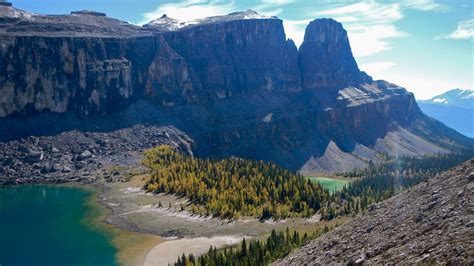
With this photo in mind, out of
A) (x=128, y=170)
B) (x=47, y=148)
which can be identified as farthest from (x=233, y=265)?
(x=47, y=148)

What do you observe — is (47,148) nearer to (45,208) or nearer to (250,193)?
(45,208)

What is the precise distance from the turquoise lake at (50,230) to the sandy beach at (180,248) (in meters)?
8.24

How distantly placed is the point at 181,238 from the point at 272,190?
132 feet

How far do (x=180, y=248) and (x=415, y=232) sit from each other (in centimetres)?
6473

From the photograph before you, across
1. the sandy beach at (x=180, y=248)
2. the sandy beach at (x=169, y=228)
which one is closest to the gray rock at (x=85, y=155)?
the sandy beach at (x=169, y=228)

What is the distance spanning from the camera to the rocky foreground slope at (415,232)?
1209 inches

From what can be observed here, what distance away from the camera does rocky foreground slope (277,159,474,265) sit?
3072 cm

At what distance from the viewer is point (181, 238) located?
336 ft

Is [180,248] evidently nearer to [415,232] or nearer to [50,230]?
[50,230]

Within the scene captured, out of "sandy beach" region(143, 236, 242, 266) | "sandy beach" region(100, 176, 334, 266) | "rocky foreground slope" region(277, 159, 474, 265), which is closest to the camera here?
"rocky foreground slope" region(277, 159, 474, 265)

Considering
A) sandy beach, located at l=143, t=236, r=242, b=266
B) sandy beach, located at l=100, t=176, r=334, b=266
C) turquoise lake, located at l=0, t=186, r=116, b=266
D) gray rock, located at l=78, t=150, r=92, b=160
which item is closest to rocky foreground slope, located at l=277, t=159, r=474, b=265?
sandy beach, located at l=143, t=236, r=242, b=266

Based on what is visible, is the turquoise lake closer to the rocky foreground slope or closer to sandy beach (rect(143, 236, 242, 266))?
sandy beach (rect(143, 236, 242, 266))

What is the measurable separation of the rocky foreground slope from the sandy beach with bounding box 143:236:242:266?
39.4 m

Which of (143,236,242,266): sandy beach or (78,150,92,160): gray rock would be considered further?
(78,150,92,160): gray rock
